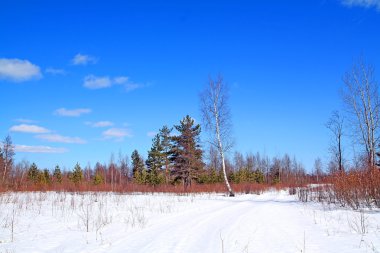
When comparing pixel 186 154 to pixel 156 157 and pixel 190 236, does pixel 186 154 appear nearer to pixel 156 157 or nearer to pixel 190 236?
pixel 156 157

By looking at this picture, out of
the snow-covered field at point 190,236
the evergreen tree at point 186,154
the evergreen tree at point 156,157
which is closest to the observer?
the snow-covered field at point 190,236

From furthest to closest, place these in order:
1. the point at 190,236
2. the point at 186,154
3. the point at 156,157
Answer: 1. the point at 156,157
2. the point at 186,154
3. the point at 190,236

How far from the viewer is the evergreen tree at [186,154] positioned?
43.4 m

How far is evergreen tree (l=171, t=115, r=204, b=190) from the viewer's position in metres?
43.4

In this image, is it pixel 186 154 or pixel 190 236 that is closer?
pixel 190 236

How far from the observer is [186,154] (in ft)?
143

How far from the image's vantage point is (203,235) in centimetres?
681

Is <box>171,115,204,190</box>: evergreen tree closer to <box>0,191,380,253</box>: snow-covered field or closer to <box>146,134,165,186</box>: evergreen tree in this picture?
<box>146,134,165,186</box>: evergreen tree

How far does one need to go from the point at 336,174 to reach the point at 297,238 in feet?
28.8

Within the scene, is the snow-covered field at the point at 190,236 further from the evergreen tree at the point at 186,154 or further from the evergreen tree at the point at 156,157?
the evergreen tree at the point at 156,157

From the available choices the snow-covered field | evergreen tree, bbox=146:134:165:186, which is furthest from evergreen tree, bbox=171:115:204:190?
the snow-covered field

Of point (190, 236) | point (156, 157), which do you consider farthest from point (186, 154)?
point (190, 236)

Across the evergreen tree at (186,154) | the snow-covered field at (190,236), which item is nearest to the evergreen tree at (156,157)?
the evergreen tree at (186,154)

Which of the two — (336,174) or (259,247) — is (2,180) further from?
(336,174)
